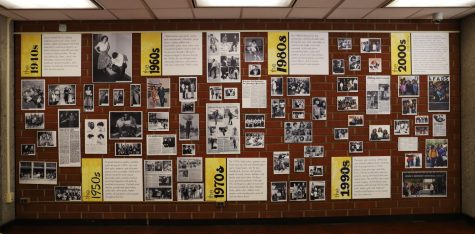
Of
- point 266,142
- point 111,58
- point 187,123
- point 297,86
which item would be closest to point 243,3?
point 297,86

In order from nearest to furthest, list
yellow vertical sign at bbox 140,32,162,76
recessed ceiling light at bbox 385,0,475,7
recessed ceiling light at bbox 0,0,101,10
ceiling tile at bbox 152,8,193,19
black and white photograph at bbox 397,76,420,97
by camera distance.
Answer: recessed ceiling light at bbox 0,0,101,10 → recessed ceiling light at bbox 385,0,475,7 → ceiling tile at bbox 152,8,193,19 → yellow vertical sign at bbox 140,32,162,76 → black and white photograph at bbox 397,76,420,97

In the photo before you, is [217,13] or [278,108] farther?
[278,108]

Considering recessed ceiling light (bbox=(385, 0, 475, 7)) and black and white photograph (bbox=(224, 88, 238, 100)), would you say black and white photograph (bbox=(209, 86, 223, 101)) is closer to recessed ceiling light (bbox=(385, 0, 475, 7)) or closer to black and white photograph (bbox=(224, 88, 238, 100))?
black and white photograph (bbox=(224, 88, 238, 100))

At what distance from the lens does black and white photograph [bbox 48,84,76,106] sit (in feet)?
15.0

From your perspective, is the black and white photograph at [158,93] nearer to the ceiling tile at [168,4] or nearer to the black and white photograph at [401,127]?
the ceiling tile at [168,4]

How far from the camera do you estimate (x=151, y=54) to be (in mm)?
4570

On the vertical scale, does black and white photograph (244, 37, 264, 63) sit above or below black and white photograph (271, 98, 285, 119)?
above

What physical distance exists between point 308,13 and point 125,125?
270 cm

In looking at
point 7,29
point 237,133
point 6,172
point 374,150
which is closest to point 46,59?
point 7,29

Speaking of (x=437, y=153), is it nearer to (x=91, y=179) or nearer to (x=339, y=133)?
(x=339, y=133)

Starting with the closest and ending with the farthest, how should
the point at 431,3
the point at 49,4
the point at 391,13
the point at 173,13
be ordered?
the point at 49,4 → the point at 431,3 → the point at 173,13 → the point at 391,13

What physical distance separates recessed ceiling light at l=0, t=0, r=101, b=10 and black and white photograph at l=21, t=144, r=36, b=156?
172 centimetres

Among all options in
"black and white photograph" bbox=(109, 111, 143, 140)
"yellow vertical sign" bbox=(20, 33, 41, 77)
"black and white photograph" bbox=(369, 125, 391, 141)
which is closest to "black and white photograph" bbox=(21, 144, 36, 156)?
"yellow vertical sign" bbox=(20, 33, 41, 77)

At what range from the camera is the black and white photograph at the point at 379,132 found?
4.66 m
